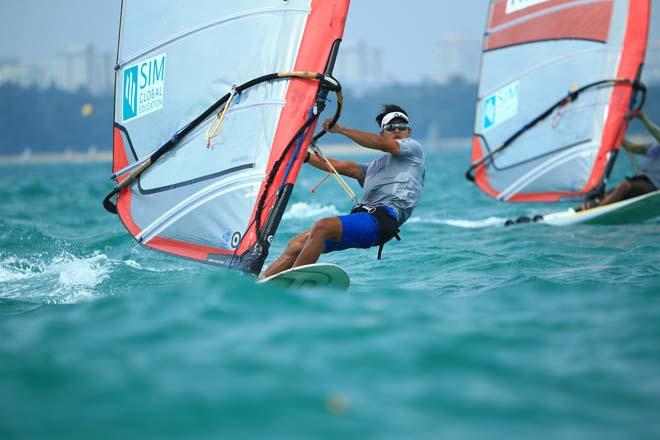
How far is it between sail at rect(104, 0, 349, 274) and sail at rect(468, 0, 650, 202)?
660 centimetres

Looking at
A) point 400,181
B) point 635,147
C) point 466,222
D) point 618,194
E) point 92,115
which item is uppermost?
point 92,115

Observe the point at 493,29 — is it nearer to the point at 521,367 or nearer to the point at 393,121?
the point at 393,121

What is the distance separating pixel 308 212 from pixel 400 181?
949cm

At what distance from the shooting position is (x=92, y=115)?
11238 centimetres

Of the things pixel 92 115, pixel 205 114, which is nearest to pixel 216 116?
pixel 205 114

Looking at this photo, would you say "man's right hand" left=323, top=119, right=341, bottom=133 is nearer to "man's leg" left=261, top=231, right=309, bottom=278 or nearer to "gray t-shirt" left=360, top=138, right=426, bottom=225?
"gray t-shirt" left=360, top=138, right=426, bottom=225

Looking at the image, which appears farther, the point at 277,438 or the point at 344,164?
the point at 344,164

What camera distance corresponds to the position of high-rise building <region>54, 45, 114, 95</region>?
17431cm

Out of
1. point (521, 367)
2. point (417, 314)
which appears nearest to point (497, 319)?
point (417, 314)

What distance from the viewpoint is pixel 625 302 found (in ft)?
17.0

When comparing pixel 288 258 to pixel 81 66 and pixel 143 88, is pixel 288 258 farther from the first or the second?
pixel 81 66

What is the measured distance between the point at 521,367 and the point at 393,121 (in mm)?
2954

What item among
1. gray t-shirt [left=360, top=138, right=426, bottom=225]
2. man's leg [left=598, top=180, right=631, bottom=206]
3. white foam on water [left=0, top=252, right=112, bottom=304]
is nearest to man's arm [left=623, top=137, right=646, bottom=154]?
man's leg [left=598, top=180, right=631, bottom=206]

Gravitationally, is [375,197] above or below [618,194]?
below
